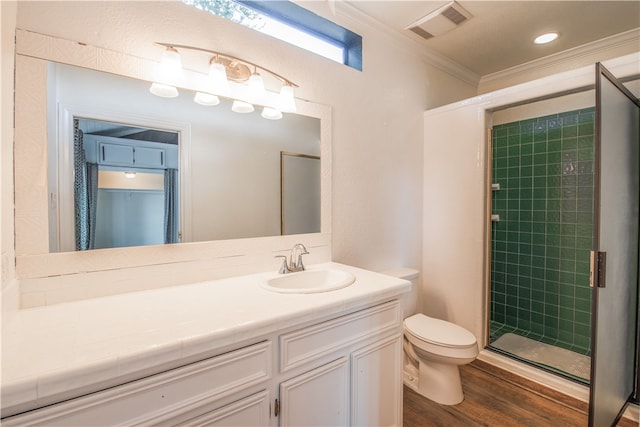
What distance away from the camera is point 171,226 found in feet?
4.42

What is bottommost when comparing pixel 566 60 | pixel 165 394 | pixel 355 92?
pixel 165 394

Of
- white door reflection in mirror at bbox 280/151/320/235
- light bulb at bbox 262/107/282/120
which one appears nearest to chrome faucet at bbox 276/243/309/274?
white door reflection in mirror at bbox 280/151/320/235

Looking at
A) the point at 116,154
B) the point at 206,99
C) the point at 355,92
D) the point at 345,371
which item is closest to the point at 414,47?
the point at 355,92

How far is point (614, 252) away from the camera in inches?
59.5

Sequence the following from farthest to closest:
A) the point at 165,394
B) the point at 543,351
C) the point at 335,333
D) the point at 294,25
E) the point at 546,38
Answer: the point at 543,351, the point at 546,38, the point at 294,25, the point at 335,333, the point at 165,394

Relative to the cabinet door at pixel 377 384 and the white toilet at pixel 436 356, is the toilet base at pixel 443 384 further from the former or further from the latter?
the cabinet door at pixel 377 384

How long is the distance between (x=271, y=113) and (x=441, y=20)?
4.81 feet

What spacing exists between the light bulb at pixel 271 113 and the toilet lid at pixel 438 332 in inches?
63.0

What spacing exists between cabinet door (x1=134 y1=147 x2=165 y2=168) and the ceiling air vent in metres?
1.98

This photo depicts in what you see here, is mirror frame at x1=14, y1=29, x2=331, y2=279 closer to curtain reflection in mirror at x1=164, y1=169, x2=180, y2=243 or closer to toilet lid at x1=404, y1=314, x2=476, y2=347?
curtain reflection in mirror at x1=164, y1=169, x2=180, y2=243

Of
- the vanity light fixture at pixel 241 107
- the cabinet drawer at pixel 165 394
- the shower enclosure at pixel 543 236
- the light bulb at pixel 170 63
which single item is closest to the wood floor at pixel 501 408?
the shower enclosure at pixel 543 236

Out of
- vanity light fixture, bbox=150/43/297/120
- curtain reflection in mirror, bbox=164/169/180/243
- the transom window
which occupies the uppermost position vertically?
the transom window

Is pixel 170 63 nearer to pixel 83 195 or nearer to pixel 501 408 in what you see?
pixel 83 195

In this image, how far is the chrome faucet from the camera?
5.23 ft
